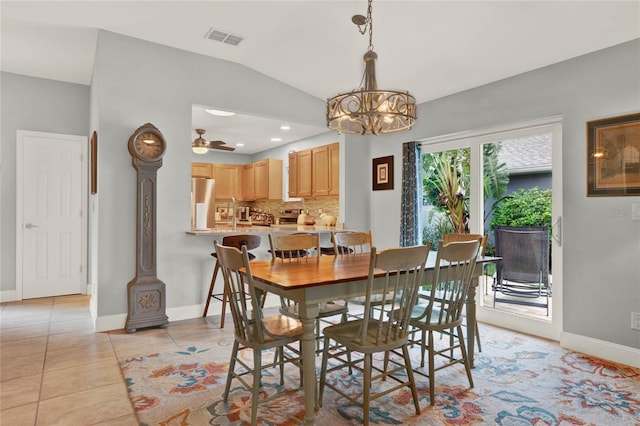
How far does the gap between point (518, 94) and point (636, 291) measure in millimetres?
2034

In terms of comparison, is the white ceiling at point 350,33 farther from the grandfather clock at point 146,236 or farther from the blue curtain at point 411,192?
the grandfather clock at point 146,236

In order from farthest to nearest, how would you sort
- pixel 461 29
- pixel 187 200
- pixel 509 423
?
pixel 187 200, pixel 461 29, pixel 509 423

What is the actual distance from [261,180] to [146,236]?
4.09m

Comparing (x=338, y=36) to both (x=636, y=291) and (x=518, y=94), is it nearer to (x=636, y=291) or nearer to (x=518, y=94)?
(x=518, y=94)

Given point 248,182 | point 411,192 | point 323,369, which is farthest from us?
point 248,182

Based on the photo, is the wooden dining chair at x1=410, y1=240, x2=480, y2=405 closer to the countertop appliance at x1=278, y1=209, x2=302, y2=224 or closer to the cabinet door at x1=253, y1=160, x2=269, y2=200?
the countertop appliance at x1=278, y1=209, x2=302, y2=224

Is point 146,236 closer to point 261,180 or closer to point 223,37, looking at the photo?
point 223,37

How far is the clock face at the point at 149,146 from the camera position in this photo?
12.2ft

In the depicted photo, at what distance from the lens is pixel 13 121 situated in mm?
4863

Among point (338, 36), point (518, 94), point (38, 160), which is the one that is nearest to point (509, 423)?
point (518, 94)

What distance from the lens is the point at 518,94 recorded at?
12.2 feet

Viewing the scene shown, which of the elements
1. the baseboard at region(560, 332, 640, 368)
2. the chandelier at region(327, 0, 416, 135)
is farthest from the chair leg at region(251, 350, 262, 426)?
the baseboard at region(560, 332, 640, 368)

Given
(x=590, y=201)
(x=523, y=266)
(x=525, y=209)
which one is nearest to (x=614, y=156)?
(x=590, y=201)

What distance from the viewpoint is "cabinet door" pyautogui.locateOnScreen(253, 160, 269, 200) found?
24.7 feet
